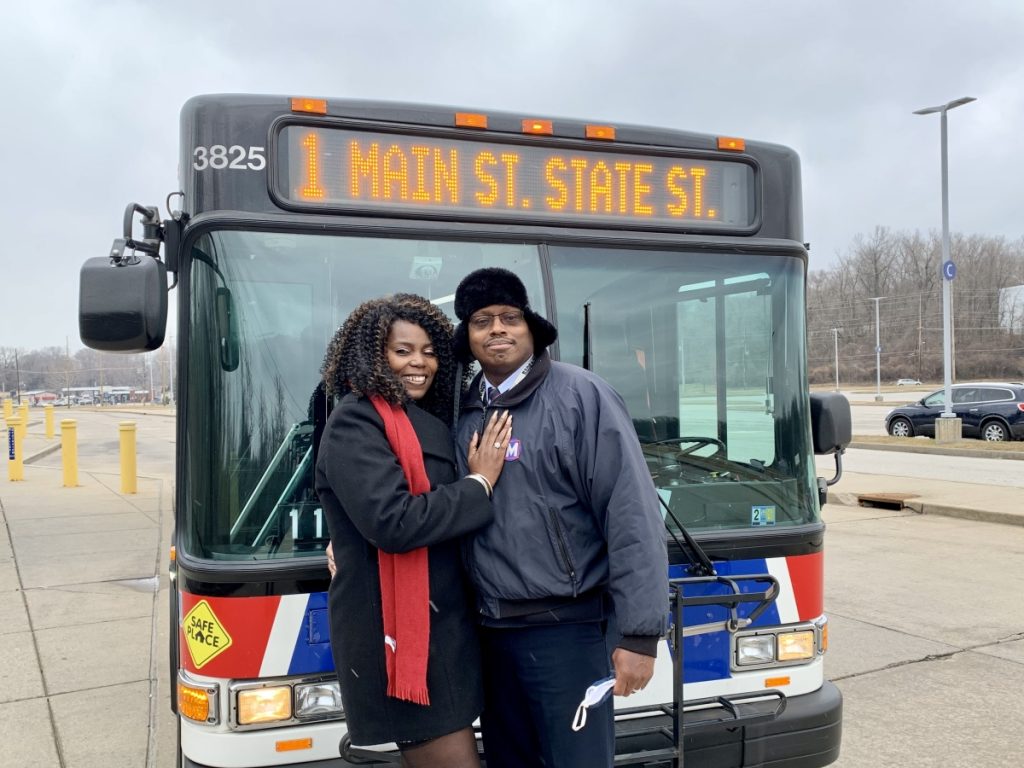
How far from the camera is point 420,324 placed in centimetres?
224

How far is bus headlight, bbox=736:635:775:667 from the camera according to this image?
3068mm

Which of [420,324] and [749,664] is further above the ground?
[420,324]

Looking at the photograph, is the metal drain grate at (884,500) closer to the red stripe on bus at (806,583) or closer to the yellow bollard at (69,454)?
the red stripe on bus at (806,583)

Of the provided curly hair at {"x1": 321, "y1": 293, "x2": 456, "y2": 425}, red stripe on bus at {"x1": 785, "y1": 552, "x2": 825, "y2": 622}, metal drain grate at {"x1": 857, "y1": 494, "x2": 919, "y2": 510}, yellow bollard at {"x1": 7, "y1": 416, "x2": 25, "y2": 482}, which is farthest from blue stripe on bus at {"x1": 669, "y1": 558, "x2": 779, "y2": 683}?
yellow bollard at {"x1": 7, "y1": 416, "x2": 25, "y2": 482}

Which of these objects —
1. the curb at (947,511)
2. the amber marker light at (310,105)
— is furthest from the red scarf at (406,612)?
the curb at (947,511)

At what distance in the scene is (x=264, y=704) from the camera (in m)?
2.63

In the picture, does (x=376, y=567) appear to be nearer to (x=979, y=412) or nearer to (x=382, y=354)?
(x=382, y=354)

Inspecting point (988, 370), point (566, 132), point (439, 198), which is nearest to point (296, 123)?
point (439, 198)

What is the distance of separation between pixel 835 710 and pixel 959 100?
63.6ft

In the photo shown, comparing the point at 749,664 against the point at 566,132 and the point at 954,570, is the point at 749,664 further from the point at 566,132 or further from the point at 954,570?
the point at 954,570

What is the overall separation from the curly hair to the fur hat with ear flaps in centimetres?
9

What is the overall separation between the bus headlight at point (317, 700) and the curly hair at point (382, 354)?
3.22 feet

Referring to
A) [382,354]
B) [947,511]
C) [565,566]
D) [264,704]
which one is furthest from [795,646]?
[947,511]

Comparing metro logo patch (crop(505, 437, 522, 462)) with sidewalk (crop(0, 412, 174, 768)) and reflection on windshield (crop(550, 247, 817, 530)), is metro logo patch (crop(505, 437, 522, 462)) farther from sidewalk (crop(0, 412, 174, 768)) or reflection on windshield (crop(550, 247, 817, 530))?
sidewalk (crop(0, 412, 174, 768))
